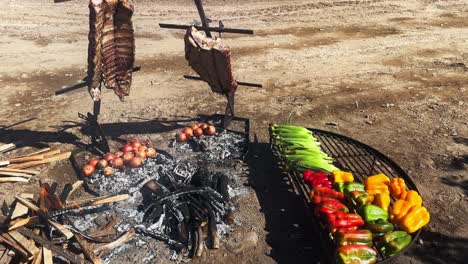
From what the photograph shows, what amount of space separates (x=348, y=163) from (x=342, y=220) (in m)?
3.10

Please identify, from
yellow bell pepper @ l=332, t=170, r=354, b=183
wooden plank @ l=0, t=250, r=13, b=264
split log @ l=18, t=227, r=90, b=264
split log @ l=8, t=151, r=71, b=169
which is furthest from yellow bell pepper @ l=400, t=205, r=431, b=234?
split log @ l=8, t=151, r=71, b=169

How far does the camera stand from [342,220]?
6.50 meters

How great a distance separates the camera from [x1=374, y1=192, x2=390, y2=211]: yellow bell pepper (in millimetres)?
6973

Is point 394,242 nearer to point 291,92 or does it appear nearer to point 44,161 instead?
point 291,92

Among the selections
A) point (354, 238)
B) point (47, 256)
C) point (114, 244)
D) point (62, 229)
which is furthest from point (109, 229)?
point (354, 238)

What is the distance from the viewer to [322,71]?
15.2 metres

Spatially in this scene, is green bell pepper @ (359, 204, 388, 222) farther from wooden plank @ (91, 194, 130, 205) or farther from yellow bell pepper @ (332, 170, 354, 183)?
wooden plank @ (91, 194, 130, 205)

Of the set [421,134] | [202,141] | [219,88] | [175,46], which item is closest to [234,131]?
[202,141]

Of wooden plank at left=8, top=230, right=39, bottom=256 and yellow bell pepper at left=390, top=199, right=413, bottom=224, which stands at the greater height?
yellow bell pepper at left=390, top=199, right=413, bottom=224

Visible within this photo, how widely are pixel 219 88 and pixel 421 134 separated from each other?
621 cm

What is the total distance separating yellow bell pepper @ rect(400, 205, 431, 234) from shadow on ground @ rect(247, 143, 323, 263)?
1.61 meters

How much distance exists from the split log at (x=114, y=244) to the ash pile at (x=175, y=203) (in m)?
0.08

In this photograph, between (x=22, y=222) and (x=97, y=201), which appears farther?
(x=97, y=201)

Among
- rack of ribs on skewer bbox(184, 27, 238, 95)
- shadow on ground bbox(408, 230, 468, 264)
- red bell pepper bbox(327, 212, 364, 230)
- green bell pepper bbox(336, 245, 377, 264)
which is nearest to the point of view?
green bell pepper bbox(336, 245, 377, 264)
